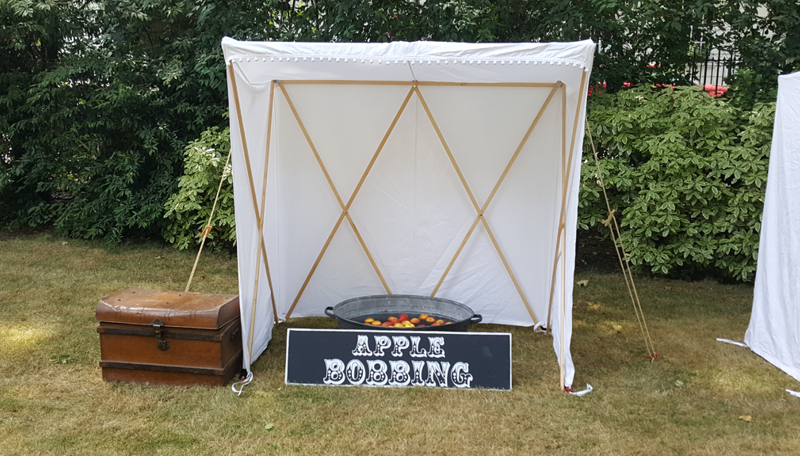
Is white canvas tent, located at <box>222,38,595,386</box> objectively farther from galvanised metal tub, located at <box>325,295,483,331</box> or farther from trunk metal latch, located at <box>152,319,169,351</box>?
trunk metal latch, located at <box>152,319,169,351</box>

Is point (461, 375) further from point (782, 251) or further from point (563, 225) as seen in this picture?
point (782, 251)

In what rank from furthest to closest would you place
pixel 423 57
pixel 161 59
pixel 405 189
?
pixel 161 59, pixel 405 189, pixel 423 57

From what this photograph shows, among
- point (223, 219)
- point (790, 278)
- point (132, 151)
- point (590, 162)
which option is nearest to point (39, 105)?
point (132, 151)

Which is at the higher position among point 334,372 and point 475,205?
point 475,205

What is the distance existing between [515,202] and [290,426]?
217cm

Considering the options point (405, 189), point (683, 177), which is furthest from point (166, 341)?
point (683, 177)

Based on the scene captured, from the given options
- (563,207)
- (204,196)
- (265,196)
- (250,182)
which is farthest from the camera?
(204,196)

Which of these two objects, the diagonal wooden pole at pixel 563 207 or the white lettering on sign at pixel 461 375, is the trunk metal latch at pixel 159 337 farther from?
the diagonal wooden pole at pixel 563 207

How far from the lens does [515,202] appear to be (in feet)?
14.3

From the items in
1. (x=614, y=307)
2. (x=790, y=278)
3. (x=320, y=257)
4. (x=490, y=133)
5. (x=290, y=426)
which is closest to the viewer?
(x=290, y=426)

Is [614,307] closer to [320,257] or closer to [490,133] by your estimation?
[490,133]

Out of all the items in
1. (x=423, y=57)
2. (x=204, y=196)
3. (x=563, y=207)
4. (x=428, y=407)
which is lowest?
(x=428, y=407)

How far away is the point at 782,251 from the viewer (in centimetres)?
382

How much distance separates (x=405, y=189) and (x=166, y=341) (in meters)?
1.91
